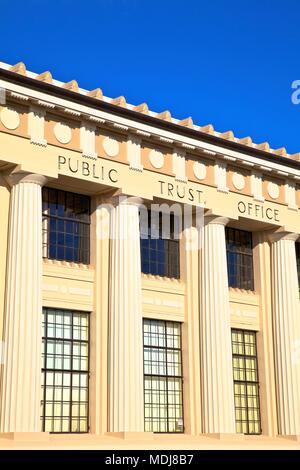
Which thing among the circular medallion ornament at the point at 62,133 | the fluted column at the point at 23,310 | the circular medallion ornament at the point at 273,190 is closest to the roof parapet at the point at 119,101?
the circular medallion ornament at the point at 62,133

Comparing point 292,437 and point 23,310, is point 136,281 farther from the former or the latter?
point 292,437

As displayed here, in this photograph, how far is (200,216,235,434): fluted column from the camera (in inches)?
1127

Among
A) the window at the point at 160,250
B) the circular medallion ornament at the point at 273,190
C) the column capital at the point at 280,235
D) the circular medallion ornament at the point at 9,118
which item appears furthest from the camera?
the circular medallion ornament at the point at 273,190

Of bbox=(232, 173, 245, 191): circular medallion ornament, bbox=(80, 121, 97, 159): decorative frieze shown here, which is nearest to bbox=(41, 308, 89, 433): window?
bbox=(80, 121, 97, 159): decorative frieze

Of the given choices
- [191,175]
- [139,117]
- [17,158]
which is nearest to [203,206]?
[191,175]

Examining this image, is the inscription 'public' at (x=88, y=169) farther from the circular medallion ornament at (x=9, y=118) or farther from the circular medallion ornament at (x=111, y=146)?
the circular medallion ornament at (x=9, y=118)

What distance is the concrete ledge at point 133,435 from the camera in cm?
2539

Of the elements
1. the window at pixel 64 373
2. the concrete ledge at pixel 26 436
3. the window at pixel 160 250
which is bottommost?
the concrete ledge at pixel 26 436

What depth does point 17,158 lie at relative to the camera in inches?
993

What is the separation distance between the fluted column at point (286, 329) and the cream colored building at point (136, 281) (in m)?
0.06

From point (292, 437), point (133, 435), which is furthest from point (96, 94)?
point (292, 437)

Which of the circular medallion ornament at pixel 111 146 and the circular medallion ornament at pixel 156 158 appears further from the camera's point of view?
the circular medallion ornament at pixel 156 158

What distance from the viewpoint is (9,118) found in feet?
83.2

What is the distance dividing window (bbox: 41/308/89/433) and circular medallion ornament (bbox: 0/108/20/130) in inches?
249
